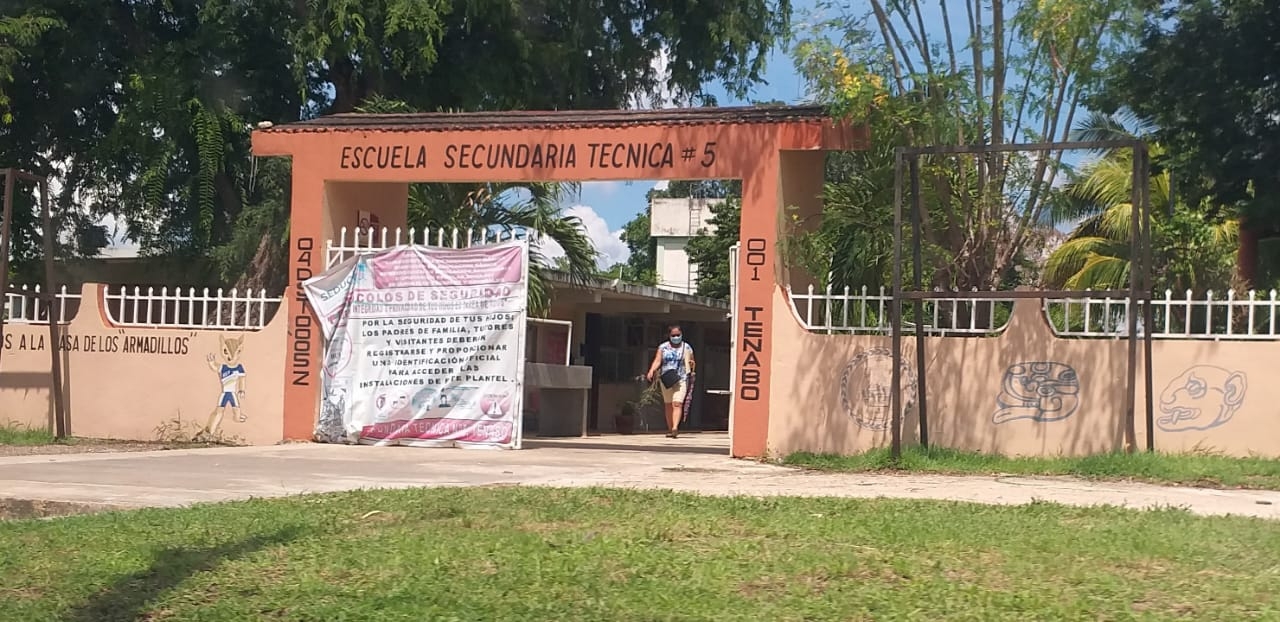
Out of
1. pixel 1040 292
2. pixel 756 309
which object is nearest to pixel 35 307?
pixel 756 309

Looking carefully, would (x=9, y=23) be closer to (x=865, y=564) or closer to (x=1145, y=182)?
(x=1145, y=182)

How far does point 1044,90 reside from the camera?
11.8 metres

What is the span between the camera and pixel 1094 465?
35.0ft

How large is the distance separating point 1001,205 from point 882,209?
1.59m

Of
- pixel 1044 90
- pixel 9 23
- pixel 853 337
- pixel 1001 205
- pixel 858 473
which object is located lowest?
pixel 858 473

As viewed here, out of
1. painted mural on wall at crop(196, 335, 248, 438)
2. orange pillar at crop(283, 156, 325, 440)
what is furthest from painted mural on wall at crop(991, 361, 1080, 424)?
painted mural on wall at crop(196, 335, 248, 438)

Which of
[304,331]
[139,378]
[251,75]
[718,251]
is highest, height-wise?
[251,75]

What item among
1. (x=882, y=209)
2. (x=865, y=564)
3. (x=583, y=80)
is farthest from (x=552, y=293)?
(x=865, y=564)

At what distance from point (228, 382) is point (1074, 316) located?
896cm

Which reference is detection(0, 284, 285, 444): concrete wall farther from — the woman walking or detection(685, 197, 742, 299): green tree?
detection(685, 197, 742, 299): green tree

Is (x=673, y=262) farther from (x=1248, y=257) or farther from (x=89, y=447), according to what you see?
(x=89, y=447)

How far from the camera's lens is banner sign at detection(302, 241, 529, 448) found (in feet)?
44.0

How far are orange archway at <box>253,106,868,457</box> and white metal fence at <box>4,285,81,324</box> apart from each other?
9.50 feet

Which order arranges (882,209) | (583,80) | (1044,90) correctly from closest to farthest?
(1044,90) → (882,209) → (583,80)
